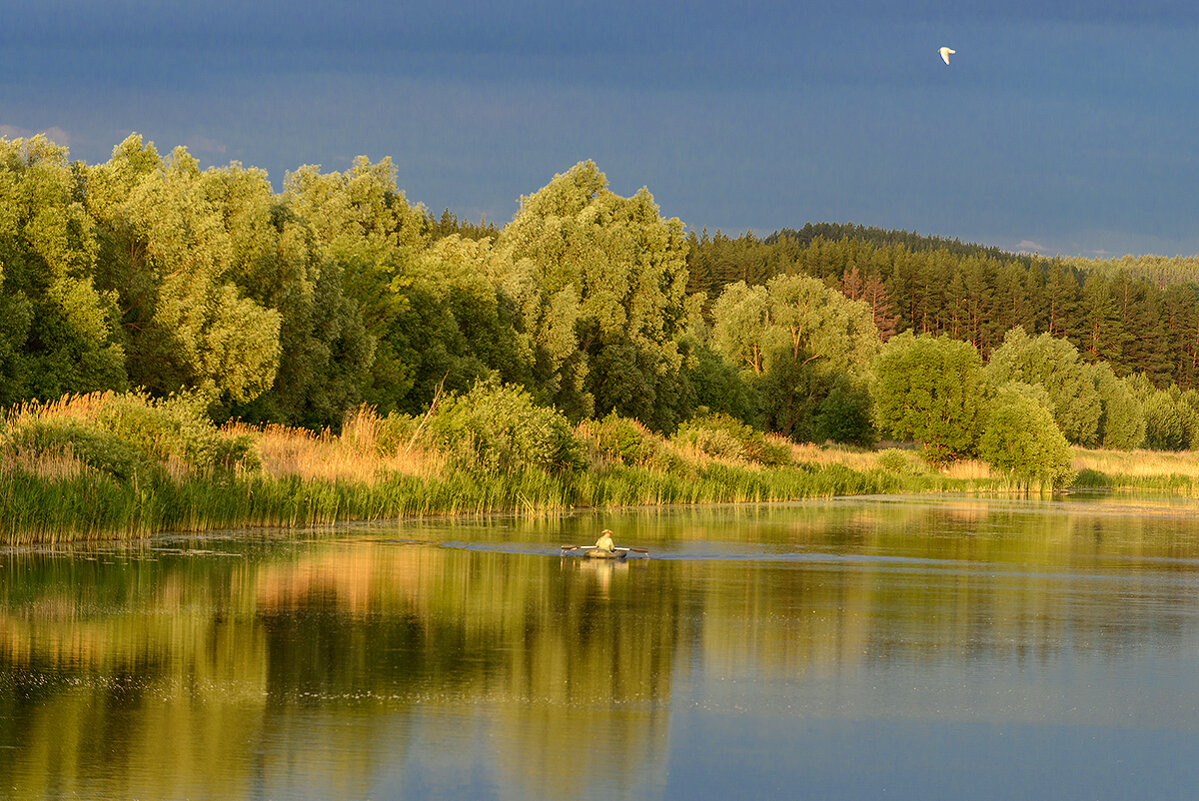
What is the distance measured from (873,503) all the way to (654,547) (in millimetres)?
22752

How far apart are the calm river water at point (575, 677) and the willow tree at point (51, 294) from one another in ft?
44.1

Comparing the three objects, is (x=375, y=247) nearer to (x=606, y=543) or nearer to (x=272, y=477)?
(x=272, y=477)

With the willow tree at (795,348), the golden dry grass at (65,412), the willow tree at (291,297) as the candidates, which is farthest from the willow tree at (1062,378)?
the golden dry grass at (65,412)

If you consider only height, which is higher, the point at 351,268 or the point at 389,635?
the point at 351,268

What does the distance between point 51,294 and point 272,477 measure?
34.9 ft

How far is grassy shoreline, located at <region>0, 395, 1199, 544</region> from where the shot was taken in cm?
2442

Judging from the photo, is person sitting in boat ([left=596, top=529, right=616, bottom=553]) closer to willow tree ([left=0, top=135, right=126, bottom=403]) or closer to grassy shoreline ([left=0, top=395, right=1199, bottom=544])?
grassy shoreline ([left=0, top=395, right=1199, bottom=544])

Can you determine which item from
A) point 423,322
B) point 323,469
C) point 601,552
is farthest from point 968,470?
point 601,552

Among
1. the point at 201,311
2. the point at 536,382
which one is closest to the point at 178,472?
the point at 201,311

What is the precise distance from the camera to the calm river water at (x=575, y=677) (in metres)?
9.82

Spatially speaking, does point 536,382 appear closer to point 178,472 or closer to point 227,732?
point 178,472

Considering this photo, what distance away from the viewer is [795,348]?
A: 109 m

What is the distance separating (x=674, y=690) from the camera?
1299cm

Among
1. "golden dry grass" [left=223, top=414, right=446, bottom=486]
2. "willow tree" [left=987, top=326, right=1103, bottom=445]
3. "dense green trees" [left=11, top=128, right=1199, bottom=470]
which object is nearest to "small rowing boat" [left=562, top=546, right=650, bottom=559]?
"golden dry grass" [left=223, top=414, right=446, bottom=486]
